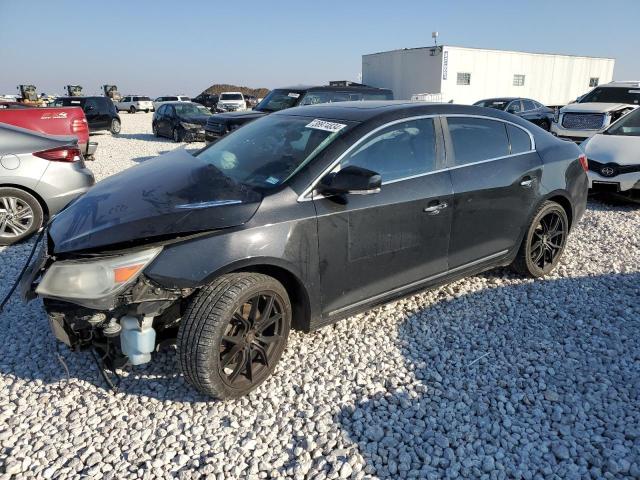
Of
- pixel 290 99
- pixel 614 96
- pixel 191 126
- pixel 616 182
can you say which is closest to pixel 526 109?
pixel 614 96

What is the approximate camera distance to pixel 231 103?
28797 millimetres

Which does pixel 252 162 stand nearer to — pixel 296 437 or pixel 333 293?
pixel 333 293

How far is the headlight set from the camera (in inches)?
93.5

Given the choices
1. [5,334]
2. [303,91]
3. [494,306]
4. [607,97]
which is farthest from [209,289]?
[607,97]

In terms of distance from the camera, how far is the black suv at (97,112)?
18656mm

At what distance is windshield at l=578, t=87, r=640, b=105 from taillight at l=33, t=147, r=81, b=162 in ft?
43.3

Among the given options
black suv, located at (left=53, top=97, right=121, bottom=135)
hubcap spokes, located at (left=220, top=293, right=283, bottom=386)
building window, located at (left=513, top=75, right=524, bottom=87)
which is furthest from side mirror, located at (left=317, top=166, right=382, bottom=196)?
building window, located at (left=513, top=75, right=524, bottom=87)

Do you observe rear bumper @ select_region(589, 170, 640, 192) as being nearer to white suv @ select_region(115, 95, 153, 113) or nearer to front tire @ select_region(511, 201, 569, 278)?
front tire @ select_region(511, 201, 569, 278)

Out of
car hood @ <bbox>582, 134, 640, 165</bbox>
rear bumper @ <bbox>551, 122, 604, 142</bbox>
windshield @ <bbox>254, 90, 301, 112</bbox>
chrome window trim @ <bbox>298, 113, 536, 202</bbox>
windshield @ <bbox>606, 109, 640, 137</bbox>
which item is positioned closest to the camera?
chrome window trim @ <bbox>298, 113, 536, 202</bbox>

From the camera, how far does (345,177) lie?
8.87 ft

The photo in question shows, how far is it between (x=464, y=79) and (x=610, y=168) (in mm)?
18025

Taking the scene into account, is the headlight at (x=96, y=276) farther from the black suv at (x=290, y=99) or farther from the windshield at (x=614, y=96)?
the windshield at (x=614, y=96)

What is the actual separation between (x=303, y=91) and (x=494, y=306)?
25.1ft

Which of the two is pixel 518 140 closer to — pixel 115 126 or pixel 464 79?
pixel 115 126
